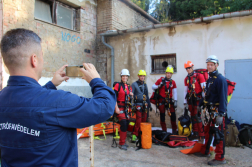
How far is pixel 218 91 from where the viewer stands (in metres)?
4.14

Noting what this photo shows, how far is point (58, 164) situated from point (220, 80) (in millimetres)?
3927

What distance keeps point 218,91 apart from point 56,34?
599 cm

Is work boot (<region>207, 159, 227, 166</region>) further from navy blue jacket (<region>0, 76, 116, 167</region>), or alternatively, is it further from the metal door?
navy blue jacket (<region>0, 76, 116, 167</region>)

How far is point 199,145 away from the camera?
484 cm

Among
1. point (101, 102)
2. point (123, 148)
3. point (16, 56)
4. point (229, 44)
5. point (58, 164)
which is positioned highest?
point (229, 44)

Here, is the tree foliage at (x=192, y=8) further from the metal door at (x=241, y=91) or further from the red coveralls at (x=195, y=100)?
the red coveralls at (x=195, y=100)

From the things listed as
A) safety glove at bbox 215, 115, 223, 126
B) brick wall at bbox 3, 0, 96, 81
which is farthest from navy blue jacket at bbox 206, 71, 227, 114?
brick wall at bbox 3, 0, 96, 81

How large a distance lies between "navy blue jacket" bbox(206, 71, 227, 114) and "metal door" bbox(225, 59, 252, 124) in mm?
2689

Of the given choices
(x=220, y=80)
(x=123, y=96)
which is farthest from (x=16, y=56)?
(x=123, y=96)

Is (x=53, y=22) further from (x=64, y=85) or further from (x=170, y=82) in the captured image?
(x=170, y=82)

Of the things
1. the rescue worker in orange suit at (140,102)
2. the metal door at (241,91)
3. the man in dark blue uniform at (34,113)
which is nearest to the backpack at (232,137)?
the metal door at (241,91)

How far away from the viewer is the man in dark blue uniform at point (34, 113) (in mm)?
1069

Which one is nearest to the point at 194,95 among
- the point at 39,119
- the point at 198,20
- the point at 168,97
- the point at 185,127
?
the point at 168,97

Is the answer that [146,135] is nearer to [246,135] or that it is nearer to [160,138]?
[160,138]
